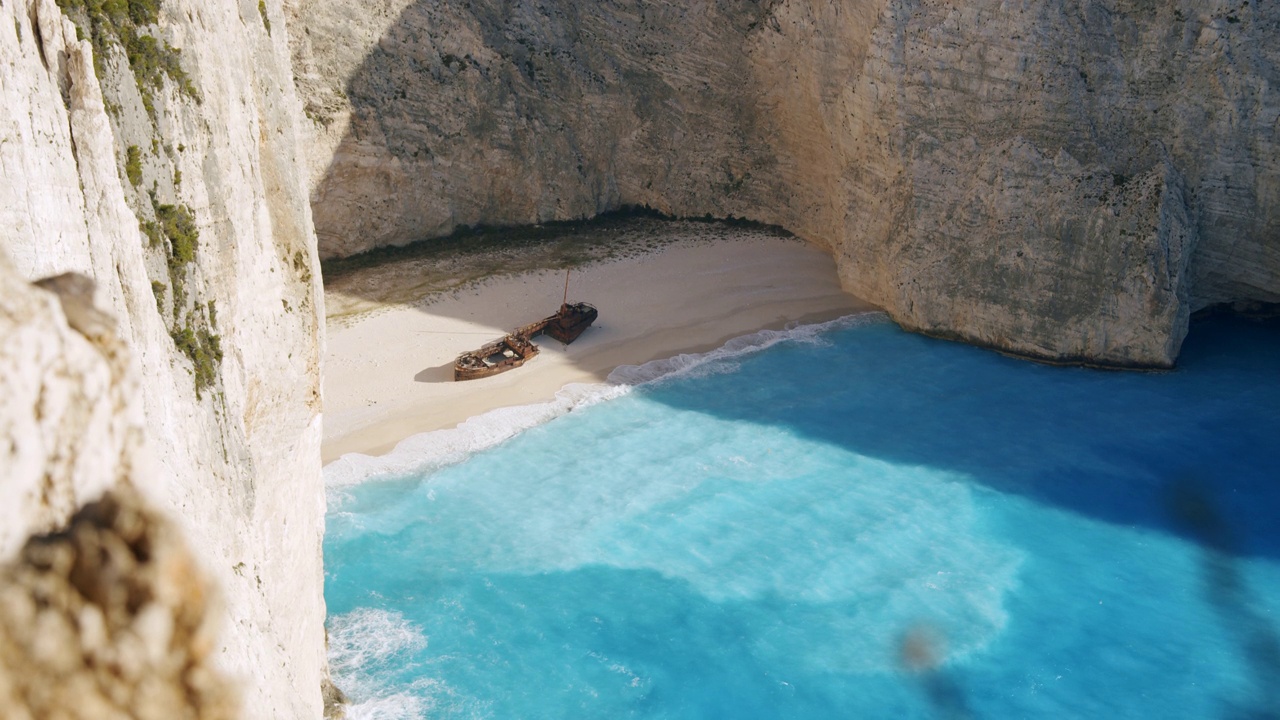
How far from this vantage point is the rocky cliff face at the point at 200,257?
7047mm

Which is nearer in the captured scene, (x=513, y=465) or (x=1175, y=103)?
(x=513, y=465)

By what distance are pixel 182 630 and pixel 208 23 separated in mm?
9751

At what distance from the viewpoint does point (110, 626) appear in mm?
2662

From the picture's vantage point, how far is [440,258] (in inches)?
1319

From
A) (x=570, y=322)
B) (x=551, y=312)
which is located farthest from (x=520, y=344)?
(x=551, y=312)

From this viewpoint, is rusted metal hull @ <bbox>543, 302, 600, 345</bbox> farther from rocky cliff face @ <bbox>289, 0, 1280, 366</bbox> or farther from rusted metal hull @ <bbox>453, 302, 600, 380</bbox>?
rocky cliff face @ <bbox>289, 0, 1280, 366</bbox>

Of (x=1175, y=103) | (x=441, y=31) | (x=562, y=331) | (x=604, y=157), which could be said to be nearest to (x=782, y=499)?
(x=562, y=331)

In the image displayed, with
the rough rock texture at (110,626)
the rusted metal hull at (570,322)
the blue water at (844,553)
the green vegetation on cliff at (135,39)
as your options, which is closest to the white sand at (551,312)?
the rusted metal hull at (570,322)

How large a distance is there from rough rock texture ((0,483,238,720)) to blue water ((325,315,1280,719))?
557 inches

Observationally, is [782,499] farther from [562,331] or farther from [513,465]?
[562,331]

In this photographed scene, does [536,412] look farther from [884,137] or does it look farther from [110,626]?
[110,626]

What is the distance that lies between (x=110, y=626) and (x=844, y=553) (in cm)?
1862

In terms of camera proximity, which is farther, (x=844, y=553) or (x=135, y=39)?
(x=844, y=553)

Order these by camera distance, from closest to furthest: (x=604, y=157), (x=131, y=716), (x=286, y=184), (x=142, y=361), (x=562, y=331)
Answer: (x=131, y=716) < (x=142, y=361) < (x=286, y=184) < (x=562, y=331) < (x=604, y=157)
